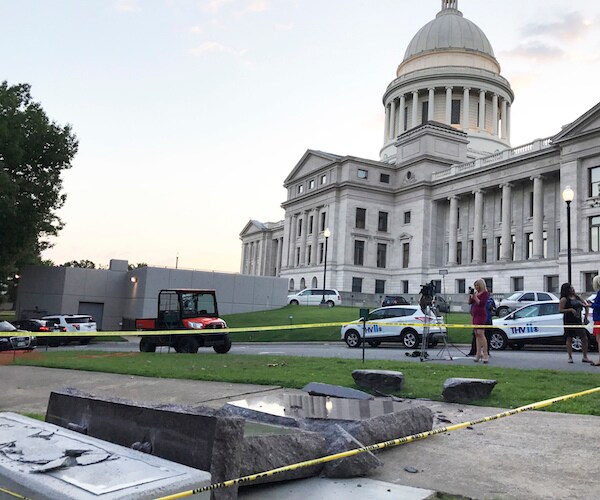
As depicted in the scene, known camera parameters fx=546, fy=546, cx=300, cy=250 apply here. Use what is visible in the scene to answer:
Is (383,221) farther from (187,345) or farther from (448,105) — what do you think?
(187,345)

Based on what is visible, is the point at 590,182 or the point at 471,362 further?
the point at 590,182

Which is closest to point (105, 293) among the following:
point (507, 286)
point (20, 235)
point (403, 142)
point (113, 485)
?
point (20, 235)

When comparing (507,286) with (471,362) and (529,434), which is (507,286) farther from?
(529,434)

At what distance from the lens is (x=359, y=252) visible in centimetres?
7062

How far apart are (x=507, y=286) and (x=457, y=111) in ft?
133

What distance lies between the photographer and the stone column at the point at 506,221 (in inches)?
2244

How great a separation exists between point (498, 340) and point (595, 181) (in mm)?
33805

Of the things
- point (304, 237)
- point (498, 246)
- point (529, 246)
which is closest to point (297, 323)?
Result: point (529, 246)

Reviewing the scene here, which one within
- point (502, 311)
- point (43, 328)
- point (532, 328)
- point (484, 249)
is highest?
point (484, 249)

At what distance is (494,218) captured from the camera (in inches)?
2388

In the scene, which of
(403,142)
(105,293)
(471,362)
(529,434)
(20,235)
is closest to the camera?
(529,434)

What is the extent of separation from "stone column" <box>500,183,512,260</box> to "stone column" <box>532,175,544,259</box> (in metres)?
3.09

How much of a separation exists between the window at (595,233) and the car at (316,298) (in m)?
22.5

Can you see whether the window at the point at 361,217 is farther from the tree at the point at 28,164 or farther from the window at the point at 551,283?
the tree at the point at 28,164
